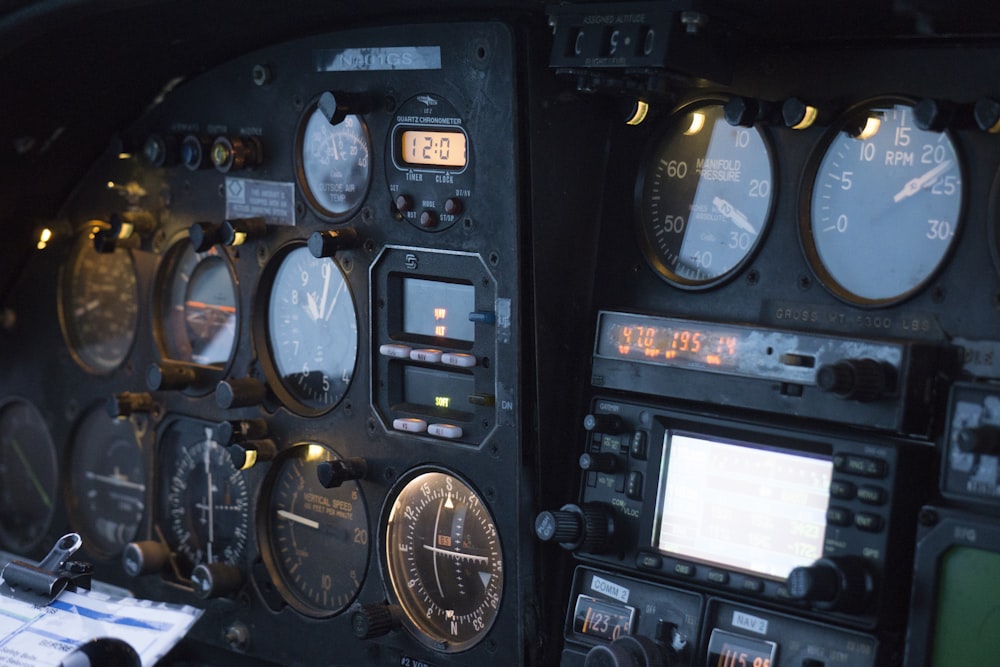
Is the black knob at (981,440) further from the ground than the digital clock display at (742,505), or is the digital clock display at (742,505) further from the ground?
the black knob at (981,440)

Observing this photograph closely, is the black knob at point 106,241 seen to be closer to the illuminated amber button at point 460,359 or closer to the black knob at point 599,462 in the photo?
the illuminated amber button at point 460,359

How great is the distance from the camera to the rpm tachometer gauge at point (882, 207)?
3.06m

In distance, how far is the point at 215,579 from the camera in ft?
13.9

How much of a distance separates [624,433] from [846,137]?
93cm

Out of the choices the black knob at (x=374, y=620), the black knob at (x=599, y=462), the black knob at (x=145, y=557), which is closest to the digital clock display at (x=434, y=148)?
the black knob at (x=599, y=462)

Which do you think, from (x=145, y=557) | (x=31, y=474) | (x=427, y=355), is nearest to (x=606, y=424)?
(x=427, y=355)

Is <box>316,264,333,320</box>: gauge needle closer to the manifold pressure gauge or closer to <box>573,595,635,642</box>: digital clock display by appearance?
the manifold pressure gauge

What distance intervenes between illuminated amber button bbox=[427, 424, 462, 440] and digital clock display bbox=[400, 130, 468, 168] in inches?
27.8

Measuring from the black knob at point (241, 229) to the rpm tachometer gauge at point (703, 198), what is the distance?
1.25m

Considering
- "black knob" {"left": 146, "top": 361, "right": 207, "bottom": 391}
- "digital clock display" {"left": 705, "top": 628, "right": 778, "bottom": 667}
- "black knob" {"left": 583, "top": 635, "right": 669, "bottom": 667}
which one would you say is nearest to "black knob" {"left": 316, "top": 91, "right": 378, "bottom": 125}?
"black knob" {"left": 146, "top": 361, "right": 207, "bottom": 391}

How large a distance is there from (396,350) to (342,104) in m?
0.71

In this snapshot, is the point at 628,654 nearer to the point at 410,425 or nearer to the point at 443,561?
the point at 443,561

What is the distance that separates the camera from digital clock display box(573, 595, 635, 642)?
343 cm

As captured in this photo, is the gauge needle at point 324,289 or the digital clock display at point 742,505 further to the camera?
the gauge needle at point 324,289
